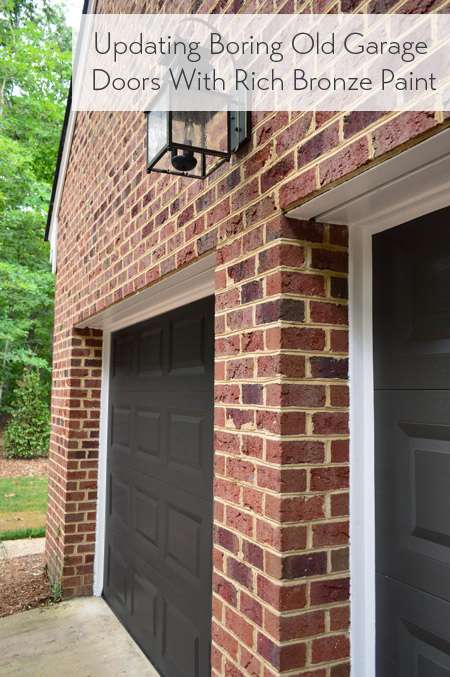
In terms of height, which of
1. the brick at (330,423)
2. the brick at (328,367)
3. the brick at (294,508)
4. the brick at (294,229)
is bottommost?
the brick at (294,508)

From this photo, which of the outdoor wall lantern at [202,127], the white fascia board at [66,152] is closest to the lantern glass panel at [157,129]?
the outdoor wall lantern at [202,127]

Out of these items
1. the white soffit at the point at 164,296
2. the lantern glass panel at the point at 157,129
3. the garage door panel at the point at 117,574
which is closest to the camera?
the lantern glass panel at the point at 157,129

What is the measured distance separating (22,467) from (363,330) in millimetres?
11076

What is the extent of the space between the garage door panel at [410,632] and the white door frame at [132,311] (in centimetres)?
140

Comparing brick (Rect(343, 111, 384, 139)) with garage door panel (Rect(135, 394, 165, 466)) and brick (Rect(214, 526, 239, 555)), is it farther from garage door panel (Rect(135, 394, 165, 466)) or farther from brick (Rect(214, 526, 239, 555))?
garage door panel (Rect(135, 394, 165, 466))

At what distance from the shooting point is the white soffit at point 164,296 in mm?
2455

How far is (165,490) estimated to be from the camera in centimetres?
314

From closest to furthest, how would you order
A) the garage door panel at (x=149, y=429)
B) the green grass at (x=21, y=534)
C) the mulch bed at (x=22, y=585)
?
1. the garage door panel at (x=149, y=429)
2. the mulch bed at (x=22, y=585)
3. the green grass at (x=21, y=534)

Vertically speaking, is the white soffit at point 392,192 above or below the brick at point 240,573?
above

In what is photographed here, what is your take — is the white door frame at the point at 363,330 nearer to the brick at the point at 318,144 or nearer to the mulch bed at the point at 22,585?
the brick at the point at 318,144

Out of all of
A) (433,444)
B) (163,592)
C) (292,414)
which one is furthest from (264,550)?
(163,592)

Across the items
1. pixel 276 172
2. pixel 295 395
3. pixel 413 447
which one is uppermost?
pixel 276 172

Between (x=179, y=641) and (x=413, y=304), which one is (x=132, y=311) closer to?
(x=179, y=641)

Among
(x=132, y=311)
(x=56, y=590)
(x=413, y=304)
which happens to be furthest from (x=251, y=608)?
→ (x=56, y=590)
